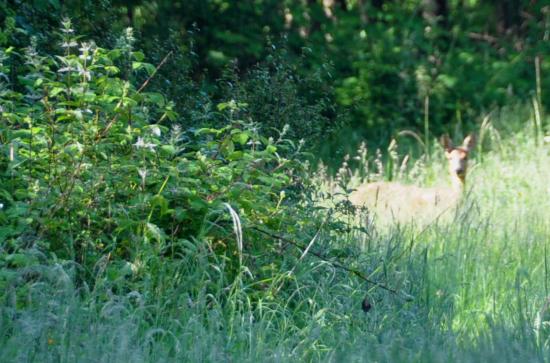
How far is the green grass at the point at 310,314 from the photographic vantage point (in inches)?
170

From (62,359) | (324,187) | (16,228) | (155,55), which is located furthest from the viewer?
(324,187)

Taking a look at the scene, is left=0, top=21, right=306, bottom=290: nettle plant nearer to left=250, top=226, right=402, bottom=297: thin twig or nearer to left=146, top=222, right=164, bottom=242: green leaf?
left=146, top=222, right=164, bottom=242: green leaf

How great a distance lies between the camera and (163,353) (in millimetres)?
4418

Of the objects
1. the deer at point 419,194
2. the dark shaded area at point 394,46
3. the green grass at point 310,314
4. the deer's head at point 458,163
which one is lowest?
the green grass at point 310,314

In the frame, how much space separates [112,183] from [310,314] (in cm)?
120

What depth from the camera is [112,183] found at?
5.30m

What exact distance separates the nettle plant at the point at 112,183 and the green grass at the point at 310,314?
21 centimetres

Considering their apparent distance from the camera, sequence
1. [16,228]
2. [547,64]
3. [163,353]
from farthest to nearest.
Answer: [547,64]
[16,228]
[163,353]

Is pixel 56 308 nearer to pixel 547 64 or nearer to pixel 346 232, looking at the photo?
pixel 346 232

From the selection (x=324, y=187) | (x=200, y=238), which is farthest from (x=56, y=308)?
(x=324, y=187)

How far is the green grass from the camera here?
14.2 ft

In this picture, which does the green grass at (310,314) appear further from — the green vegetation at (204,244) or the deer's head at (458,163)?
the deer's head at (458,163)

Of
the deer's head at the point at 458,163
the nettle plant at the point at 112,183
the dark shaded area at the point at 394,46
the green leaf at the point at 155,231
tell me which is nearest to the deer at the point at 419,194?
the deer's head at the point at 458,163

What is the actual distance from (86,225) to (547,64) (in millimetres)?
9760
